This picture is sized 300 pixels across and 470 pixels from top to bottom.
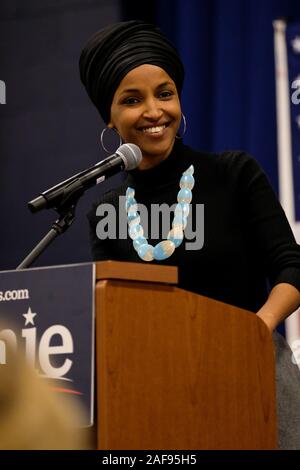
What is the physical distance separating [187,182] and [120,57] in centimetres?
36

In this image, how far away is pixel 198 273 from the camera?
198 centimetres

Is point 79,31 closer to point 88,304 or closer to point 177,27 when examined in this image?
point 177,27

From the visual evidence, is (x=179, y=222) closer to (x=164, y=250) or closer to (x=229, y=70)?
(x=164, y=250)

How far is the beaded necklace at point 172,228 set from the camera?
1996mm

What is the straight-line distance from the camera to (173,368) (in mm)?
1368

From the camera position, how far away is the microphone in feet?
5.00

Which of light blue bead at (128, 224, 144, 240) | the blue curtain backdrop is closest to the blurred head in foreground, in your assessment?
light blue bead at (128, 224, 144, 240)

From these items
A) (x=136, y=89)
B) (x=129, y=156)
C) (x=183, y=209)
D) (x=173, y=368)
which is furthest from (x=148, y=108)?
(x=173, y=368)

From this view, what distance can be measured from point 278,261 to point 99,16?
195 centimetres

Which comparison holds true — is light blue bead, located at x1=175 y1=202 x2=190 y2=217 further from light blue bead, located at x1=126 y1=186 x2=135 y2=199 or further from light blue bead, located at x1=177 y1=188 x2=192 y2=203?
light blue bead, located at x1=126 y1=186 x2=135 y2=199

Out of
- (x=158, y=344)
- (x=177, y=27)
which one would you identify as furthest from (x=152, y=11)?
(x=158, y=344)

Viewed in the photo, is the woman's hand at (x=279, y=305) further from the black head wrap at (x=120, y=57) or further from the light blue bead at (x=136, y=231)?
the black head wrap at (x=120, y=57)

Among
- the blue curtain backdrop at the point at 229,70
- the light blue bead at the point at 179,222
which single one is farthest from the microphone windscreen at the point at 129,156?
the blue curtain backdrop at the point at 229,70

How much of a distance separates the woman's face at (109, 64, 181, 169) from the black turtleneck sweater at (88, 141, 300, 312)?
5.8 inches
